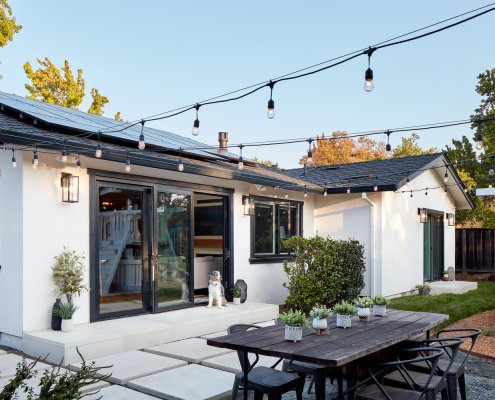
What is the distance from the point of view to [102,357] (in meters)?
5.64

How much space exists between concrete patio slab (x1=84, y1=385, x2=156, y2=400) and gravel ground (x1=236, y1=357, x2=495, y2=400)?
2.87 ft

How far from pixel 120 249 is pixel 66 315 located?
5.23 ft

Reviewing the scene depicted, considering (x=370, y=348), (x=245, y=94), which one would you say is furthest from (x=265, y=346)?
(x=245, y=94)

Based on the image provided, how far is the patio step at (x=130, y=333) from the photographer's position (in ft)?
18.1

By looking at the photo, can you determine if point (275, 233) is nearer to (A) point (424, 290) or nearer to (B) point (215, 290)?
(B) point (215, 290)

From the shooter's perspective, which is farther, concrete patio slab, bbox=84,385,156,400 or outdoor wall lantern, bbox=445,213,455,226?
outdoor wall lantern, bbox=445,213,455,226

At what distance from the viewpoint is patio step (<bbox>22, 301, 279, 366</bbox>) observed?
18.1 ft

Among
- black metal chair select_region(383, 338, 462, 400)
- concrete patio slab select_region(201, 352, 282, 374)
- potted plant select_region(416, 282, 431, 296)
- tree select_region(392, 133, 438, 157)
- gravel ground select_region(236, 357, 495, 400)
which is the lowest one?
potted plant select_region(416, 282, 431, 296)

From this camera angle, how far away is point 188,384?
15.2 ft

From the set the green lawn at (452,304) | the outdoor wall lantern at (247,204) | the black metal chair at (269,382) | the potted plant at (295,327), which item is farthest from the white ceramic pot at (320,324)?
the outdoor wall lantern at (247,204)

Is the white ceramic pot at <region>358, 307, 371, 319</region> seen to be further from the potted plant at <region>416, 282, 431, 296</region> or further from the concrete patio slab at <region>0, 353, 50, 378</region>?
the potted plant at <region>416, 282, 431, 296</region>

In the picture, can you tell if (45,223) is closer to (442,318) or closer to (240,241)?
(240,241)

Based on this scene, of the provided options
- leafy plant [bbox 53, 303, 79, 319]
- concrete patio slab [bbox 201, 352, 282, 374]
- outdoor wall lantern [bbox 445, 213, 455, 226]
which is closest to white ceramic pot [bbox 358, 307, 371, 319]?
concrete patio slab [bbox 201, 352, 282, 374]

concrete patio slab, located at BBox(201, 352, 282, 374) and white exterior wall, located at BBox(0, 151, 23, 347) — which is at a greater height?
white exterior wall, located at BBox(0, 151, 23, 347)
